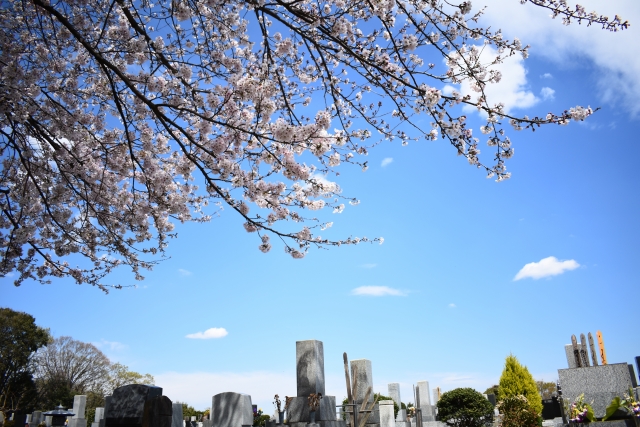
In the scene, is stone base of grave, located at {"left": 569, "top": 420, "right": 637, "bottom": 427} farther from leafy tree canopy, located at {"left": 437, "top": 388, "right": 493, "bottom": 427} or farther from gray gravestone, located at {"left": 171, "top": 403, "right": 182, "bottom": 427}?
gray gravestone, located at {"left": 171, "top": 403, "right": 182, "bottom": 427}

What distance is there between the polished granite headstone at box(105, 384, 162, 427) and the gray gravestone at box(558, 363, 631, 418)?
9.38 metres

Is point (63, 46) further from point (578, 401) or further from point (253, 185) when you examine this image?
point (578, 401)

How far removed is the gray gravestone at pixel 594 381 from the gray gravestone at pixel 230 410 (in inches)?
283

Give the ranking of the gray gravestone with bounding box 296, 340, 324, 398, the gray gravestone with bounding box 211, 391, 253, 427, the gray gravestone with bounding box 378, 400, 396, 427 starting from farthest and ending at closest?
the gray gravestone with bounding box 378, 400, 396, 427 < the gray gravestone with bounding box 296, 340, 324, 398 < the gray gravestone with bounding box 211, 391, 253, 427

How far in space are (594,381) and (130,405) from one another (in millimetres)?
10030

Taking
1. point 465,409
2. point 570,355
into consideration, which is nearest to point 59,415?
point 465,409

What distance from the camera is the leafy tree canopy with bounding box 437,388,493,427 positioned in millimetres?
12867

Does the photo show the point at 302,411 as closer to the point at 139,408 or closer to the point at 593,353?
the point at 139,408

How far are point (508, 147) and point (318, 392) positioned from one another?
6.58m

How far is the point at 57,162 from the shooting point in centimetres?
662

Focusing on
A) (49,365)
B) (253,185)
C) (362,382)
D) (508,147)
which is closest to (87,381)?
(49,365)

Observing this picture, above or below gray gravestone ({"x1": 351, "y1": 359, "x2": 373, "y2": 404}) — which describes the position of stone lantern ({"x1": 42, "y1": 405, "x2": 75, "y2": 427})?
below

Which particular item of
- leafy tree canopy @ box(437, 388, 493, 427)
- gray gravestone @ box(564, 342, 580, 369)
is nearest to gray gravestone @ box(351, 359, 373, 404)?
leafy tree canopy @ box(437, 388, 493, 427)

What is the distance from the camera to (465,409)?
1286cm
